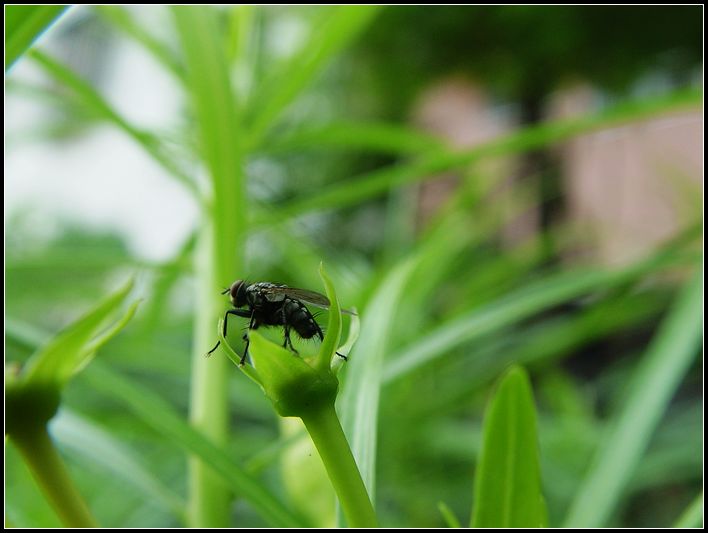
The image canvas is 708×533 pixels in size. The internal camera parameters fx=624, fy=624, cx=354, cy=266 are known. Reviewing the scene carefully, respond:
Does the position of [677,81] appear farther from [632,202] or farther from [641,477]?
[641,477]

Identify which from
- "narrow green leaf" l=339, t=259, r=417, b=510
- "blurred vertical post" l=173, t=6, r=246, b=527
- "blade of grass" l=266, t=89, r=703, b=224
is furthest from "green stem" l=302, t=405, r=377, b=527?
"blade of grass" l=266, t=89, r=703, b=224

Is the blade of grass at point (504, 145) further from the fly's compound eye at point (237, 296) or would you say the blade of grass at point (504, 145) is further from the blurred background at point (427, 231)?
the fly's compound eye at point (237, 296)

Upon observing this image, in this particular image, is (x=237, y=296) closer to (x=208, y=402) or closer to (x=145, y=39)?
(x=208, y=402)

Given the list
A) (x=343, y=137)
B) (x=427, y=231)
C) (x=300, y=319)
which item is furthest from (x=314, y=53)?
(x=427, y=231)

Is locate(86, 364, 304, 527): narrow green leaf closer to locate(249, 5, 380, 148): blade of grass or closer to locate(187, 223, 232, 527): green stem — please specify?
locate(187, 223, 232, 527): green stem

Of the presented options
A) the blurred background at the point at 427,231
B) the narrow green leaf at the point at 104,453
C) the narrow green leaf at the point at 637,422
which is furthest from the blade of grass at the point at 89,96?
the narrow green leaf at the point at 637,422

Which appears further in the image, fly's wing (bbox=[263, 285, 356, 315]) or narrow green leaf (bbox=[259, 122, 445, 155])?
narrow green leaf (bbox=[259, 122, 445, 155])
